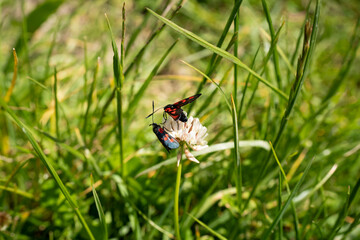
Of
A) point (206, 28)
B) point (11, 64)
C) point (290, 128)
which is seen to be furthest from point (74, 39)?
point (290, 128)

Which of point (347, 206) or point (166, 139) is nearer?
point (166, 139)

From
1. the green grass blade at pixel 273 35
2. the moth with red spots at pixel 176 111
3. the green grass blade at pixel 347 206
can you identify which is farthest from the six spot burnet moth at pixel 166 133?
the green grass blade at pixel 347 206

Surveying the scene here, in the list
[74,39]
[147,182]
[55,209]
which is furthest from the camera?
[74,39]

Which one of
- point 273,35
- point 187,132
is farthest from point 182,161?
point 273,35

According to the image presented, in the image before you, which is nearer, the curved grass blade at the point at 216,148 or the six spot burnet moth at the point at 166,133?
the six spot burnet moth at the point at 166,133

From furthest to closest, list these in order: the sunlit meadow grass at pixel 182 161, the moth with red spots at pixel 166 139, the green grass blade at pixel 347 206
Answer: the sunlit meadow grass at pixel 182 161
the green grass blade at pixel 347 206
the moth with red spots at pixel 166 139

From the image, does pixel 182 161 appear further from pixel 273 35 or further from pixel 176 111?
pixel 273 35

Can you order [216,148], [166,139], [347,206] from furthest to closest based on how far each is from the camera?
[216,148] < [347,206] < [166,139]

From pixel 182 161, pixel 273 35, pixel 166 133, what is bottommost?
pixel 182 161

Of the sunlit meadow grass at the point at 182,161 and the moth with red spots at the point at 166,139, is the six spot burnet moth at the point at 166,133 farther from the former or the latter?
the sunlit meadow grass at the point at 182,161

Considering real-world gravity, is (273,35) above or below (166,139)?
above

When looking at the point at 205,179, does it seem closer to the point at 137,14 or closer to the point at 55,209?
the point at 55,209
